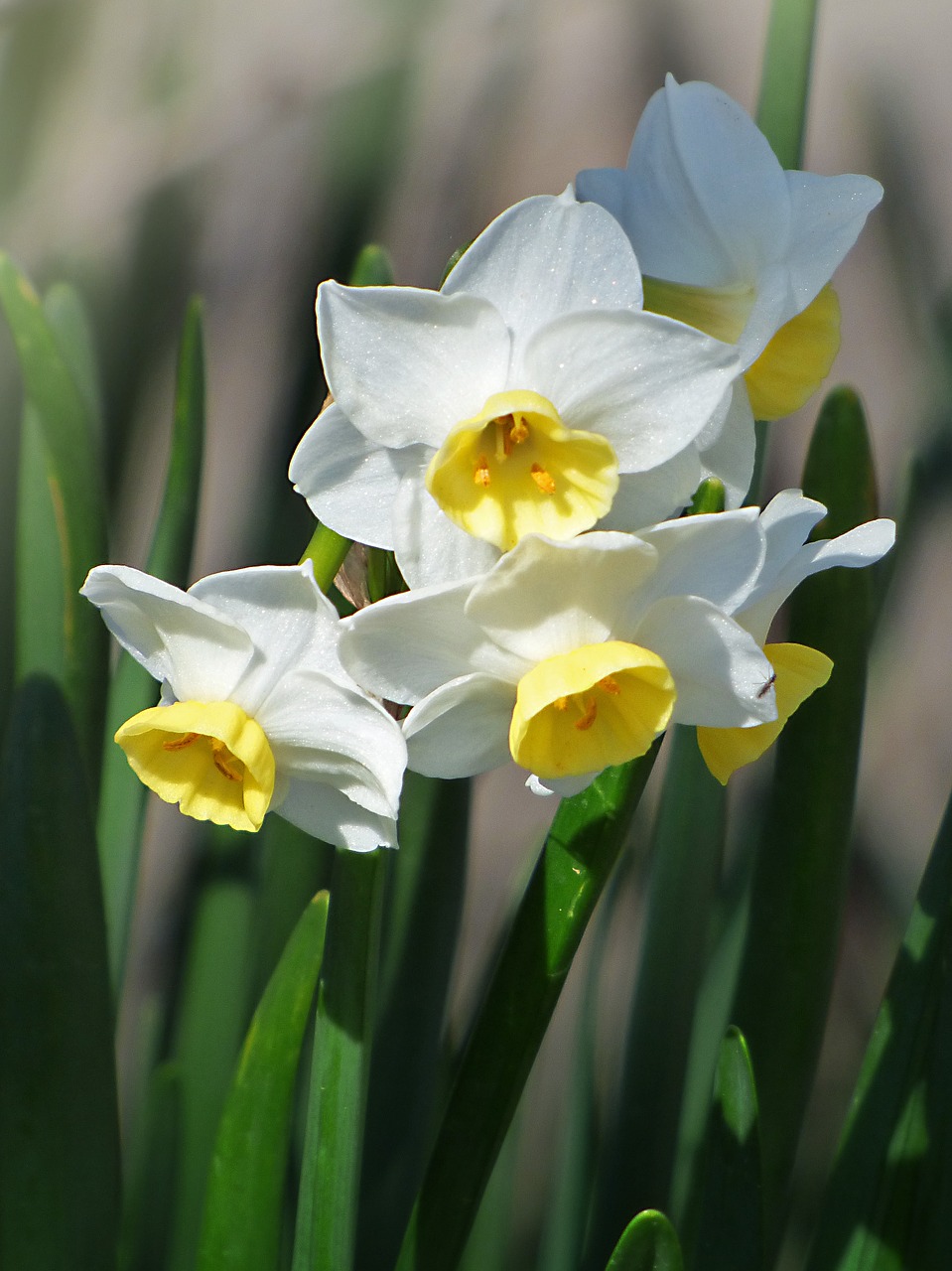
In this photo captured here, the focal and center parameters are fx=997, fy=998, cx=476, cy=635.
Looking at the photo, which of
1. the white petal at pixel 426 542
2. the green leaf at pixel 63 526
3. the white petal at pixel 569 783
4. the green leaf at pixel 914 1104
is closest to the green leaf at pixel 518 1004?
the white petal at pixel 569 783

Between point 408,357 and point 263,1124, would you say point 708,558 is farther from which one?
point 263,1124

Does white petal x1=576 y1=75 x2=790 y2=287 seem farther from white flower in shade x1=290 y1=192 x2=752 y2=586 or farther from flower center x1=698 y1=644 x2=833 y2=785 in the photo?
flower center x1=698 y1=644 x2=833 y2=785

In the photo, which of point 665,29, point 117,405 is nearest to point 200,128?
point 117,405

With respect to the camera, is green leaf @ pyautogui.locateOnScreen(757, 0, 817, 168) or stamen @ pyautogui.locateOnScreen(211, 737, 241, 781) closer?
stamen @ pyautogui.locateOnScreen(211, 737, 241, 781)

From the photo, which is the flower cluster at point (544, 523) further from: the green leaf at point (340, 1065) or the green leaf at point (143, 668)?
the green leaf at point (143, 668)

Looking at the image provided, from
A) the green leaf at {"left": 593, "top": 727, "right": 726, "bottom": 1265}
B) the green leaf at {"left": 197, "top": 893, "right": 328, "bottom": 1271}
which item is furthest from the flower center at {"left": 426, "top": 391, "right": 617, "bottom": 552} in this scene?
the green leaf at {"left": 593, "top": 727, "right": 726, "bottom": 1265}
